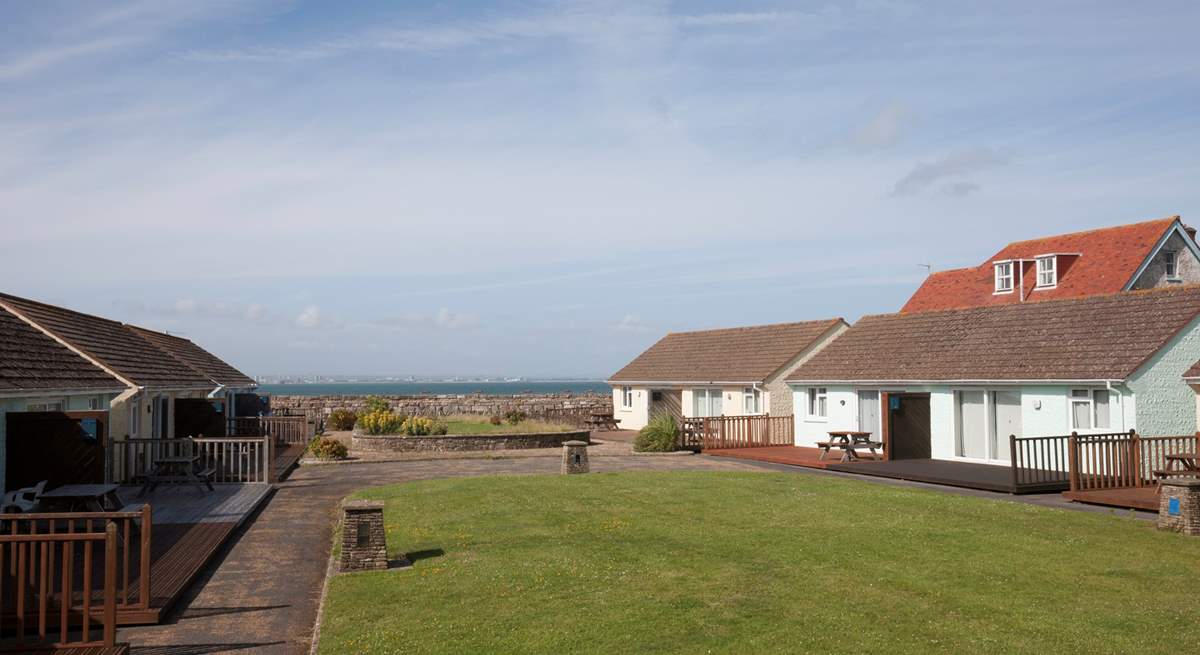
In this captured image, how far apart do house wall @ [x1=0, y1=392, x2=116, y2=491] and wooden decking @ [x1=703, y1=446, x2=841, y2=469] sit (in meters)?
18.8

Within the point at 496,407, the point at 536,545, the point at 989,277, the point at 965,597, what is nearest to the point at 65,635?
the point at 536,545

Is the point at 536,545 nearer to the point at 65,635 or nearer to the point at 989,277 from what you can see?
the point at 65,635

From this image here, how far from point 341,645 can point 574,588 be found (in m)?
3.24

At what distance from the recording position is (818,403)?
34625 millimetres

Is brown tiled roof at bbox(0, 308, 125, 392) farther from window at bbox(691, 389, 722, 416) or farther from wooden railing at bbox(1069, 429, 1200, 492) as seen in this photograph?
window at bbox(691, 389, 722, 416)

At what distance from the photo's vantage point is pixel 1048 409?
25156mm

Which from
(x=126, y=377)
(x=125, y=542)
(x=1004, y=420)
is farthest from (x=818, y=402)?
(x=125, y=542)

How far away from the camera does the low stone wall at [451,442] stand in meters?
36.0

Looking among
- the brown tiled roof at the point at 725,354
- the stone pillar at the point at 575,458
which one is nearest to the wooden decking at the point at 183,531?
the stone pillar at the point at 575,458

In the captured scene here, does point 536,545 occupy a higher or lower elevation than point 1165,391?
lower

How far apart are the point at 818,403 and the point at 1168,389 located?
41.7 ft

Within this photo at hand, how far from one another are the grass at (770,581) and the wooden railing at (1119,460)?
3.39m

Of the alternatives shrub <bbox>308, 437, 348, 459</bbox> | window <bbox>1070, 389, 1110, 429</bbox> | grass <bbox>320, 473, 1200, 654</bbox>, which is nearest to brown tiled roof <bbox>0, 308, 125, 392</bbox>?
grass <bbox>320, 473, 1200, 654</bbox>

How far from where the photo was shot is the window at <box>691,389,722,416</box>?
42781 millimetres
